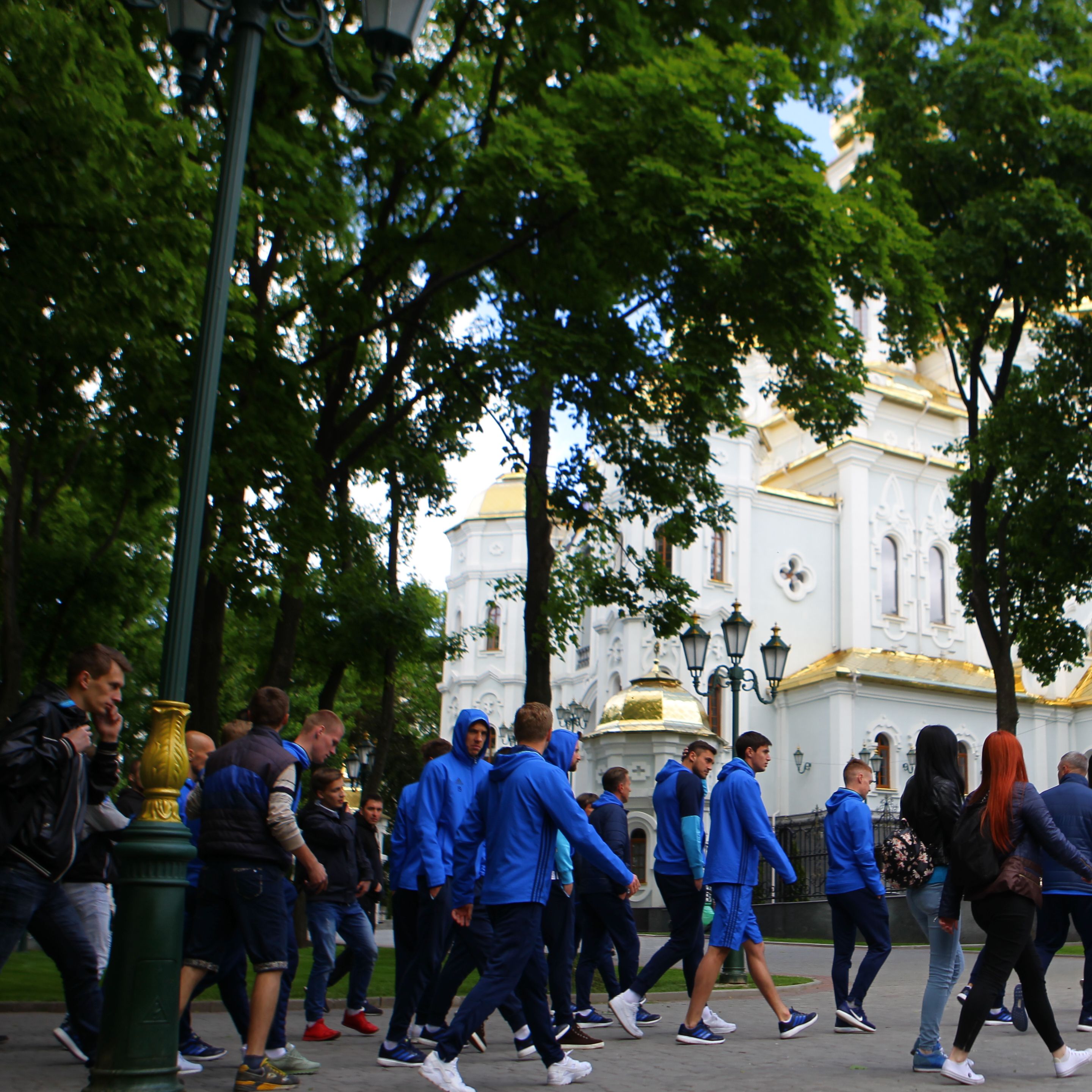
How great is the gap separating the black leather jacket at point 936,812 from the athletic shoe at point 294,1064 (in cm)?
377

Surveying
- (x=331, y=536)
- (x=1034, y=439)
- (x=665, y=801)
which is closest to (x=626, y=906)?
(x=665, y=801)

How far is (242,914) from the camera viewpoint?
6.43 metres

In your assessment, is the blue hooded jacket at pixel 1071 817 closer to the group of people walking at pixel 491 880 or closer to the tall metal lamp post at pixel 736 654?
the group of people walking at pixel 491 880

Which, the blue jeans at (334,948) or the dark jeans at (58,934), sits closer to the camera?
the dark jeans at (58,934)

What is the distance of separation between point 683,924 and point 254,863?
416 cm

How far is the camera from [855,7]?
18406mm

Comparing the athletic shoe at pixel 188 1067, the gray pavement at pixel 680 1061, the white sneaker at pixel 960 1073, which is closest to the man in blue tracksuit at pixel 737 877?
the gray pavement at pixel 680 1061

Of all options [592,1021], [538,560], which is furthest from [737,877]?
[538,560]

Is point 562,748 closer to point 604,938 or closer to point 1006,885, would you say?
point 604,938

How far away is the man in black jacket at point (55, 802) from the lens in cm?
582

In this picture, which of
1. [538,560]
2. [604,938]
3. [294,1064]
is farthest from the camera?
[538,560]

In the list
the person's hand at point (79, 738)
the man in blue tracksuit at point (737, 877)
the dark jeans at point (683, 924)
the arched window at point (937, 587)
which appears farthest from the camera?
the arched window at point (937, 587)

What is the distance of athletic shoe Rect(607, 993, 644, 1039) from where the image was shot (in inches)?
347

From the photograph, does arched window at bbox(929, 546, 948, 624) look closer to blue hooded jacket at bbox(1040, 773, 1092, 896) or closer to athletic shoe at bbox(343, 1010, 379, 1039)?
blue hooded jacket at bbox(1040, 773, 1092, 896)
